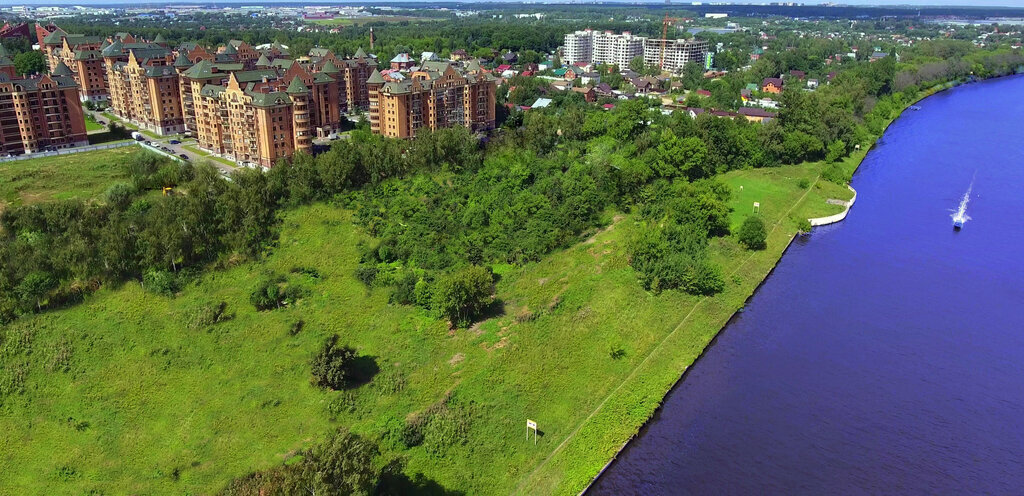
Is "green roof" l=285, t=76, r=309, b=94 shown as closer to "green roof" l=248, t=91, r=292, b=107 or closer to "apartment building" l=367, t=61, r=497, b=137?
"green roof" l=248, t=91, r=292, b=107

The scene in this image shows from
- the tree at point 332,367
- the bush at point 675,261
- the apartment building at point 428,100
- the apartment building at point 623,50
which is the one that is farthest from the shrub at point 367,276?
the apartment building at point 623,50

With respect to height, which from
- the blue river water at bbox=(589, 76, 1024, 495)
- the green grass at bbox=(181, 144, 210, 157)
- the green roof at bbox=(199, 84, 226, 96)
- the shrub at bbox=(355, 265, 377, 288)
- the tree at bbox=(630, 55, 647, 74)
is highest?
the green roof at bbox=(199, 84, 226, 96)

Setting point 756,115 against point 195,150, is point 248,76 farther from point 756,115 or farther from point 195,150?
point 756,115

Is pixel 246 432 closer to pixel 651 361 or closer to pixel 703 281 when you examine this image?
pixel 651 361

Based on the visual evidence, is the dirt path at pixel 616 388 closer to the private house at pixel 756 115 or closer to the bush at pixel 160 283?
the bush at pixel 160 283

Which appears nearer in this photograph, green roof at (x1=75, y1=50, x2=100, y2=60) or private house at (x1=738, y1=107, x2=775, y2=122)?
green roof at (x1=75, y1=50, x2=100, y2=60)

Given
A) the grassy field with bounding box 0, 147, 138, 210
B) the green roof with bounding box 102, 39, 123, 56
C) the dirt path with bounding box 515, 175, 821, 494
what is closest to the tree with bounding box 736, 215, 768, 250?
the dirt path with bounding box 515, 175, 821, 494

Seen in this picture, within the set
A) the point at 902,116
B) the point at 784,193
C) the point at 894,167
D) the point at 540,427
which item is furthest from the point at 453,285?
the point at 902,116
